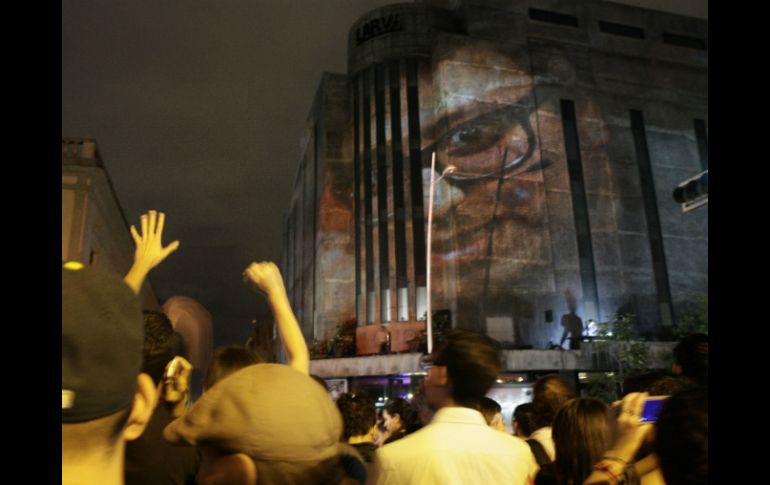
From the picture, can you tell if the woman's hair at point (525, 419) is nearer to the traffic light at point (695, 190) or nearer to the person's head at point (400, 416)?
the person's head at point (400, 416)

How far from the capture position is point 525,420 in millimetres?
4957

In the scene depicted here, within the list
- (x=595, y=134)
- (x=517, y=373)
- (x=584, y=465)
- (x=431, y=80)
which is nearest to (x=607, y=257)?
(x=595, y=134)

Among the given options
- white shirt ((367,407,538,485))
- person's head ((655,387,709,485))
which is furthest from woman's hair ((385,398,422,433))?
person's head ((655,387,709,485))

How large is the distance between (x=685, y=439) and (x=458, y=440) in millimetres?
1003

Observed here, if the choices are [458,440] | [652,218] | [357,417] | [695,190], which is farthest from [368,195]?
[458,440]

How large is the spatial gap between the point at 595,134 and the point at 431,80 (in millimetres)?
12327

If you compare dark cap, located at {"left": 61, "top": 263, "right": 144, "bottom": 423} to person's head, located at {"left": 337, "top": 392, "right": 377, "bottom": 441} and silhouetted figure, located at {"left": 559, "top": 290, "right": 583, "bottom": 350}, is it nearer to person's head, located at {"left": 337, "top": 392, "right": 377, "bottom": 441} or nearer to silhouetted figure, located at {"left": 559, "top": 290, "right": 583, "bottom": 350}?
person's head, located at {"left": 337, "top": 392, "right": 377, "bottom": 441}

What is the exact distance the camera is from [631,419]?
2375 millimetres

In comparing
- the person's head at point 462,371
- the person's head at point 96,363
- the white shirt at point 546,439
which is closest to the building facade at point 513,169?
the white shirt at point 546,439

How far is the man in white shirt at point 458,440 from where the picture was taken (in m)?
2.52

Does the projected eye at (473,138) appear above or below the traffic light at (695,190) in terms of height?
above

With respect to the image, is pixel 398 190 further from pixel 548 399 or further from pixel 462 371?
pixel 462 371

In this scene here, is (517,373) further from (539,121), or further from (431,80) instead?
(431,80)

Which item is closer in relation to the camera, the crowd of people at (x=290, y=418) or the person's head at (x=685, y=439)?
the crowd of people at (x=290, y=418)
